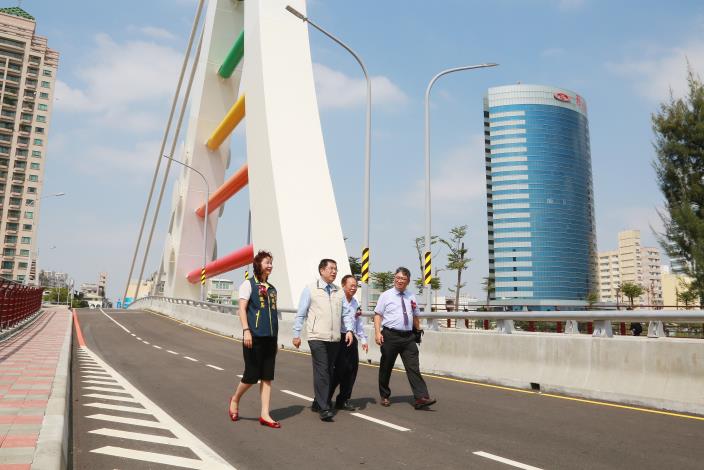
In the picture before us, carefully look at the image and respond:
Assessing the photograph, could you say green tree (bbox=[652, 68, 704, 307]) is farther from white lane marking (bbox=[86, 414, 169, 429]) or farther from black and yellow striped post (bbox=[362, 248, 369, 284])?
white lane marking (bbox=[86, 414, 169, 429])

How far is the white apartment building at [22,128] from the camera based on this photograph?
96062 millimetres

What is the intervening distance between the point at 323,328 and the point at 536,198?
141455 millimetres

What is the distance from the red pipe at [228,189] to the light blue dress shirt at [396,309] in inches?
828

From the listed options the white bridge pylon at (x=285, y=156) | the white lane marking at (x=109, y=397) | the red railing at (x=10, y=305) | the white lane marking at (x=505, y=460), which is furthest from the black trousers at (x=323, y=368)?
the red railing at (x=10, y=305)

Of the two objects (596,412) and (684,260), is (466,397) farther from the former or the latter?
(684,260)

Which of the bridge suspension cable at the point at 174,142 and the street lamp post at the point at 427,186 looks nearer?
the street lamp post at the point at 427,186

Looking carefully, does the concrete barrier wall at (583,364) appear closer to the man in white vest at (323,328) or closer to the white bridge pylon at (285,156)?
the man in white vest at (323,328)

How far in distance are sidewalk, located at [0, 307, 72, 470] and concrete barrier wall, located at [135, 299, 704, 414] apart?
23.0ft

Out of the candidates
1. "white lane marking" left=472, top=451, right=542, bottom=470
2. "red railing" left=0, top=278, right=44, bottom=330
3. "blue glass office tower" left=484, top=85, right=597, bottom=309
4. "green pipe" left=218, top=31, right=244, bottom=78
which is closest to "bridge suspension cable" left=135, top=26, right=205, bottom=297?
"green pipe" left=218, top=31, right=244, bottom=78

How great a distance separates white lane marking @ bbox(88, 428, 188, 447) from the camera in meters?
5.55

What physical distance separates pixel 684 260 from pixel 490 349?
19972 mm

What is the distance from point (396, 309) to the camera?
26.2 feet

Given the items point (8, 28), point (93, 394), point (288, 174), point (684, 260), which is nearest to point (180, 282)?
point (288, 174)

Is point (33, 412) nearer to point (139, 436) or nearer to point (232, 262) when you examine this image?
point (139, 436)
